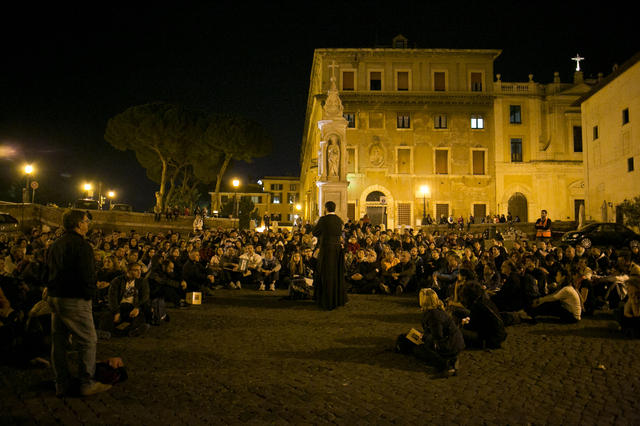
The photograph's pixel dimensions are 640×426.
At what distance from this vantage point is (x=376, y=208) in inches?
1572

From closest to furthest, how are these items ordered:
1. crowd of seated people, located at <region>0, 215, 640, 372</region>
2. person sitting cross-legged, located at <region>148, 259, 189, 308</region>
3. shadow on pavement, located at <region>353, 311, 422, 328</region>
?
1. crowd of seated people, located at <region>0, 215, 640, 372</region>
2. shadow on pavement, located at <region>353, 311, 422, 328</region>
3. person sitting cross-legged, located at <region>148, 259, 189, 308</region>

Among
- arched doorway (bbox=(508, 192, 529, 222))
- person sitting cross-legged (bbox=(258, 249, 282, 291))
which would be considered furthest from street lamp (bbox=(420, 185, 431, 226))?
person sitting cross-legged (bbox=(258, 249, 282, 291))

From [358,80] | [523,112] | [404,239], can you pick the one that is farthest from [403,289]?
[523,112]

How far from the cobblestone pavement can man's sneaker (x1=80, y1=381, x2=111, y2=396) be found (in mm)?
73

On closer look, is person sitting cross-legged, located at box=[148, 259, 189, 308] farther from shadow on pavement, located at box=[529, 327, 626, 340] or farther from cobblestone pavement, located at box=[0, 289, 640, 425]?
shadow on pavement, located at box=[529, 327, 626, 340]

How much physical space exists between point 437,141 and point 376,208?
25.0 ft

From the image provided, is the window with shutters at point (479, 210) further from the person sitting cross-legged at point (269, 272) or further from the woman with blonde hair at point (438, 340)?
the woman with blonde hair at point (438, 340)

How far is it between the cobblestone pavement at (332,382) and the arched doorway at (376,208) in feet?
104

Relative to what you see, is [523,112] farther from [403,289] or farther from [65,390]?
[65,390]

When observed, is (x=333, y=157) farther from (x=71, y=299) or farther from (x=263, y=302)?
(x=71, y=299)

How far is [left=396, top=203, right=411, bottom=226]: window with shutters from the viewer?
3988cm

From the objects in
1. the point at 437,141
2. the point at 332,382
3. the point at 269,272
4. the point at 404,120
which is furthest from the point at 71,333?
the point at 437,141

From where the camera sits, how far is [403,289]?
42.8ft

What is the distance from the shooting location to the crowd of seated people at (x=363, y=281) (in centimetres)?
673
